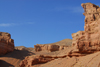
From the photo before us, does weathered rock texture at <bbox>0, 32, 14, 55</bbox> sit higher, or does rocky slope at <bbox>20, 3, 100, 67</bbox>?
weathered rock texture at <bbox>0, 32, 14, 55</bbox>

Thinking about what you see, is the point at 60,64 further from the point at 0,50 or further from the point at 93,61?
the point at 0,50

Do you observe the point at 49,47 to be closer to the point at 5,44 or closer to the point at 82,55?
the point at 5,44

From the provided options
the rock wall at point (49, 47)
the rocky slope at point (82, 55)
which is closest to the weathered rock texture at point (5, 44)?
the rock wall at point (49, 47)

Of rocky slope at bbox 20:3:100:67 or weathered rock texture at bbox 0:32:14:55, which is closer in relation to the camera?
rocky slope at bbox 20:3:100:67

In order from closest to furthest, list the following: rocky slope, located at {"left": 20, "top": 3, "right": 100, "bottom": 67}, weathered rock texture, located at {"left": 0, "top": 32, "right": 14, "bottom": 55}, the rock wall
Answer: rocky slope, located at {"left": 20, "top": 3, "right": 100, "bottom": 67} → weathered rock texture, located at {"left": 0, "top": 32, "right": 14, "bottom": 55} → the rock wall

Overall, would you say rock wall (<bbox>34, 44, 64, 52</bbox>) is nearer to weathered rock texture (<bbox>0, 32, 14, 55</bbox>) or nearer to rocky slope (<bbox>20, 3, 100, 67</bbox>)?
weathered rock texture (<bbox>0, 32, 14, 55</bbox>)

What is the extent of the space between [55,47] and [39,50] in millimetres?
7261

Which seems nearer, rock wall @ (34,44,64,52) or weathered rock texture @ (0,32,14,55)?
weathered rock texture @ (0,32,14,55)

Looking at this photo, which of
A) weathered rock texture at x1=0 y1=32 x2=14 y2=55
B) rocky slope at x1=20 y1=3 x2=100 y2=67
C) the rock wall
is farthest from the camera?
the rock wall

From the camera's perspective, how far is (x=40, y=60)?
27.2m

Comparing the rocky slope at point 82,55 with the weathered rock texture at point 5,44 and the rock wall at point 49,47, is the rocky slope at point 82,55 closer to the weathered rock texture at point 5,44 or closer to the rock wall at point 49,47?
the weathered rock texture at point 5,44

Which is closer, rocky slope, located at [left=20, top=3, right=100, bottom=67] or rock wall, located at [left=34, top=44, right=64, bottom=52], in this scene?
rocky slope, located at [left=20, top=3, right=100, bottom=67]

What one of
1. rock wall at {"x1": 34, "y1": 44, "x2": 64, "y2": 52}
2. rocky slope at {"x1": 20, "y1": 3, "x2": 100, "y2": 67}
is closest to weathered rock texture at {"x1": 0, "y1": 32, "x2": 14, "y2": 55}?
rock wall at {"x1": 34, "y1": 44, "x2": 64, "y2": 52}

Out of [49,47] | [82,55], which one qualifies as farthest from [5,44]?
[82,55]
